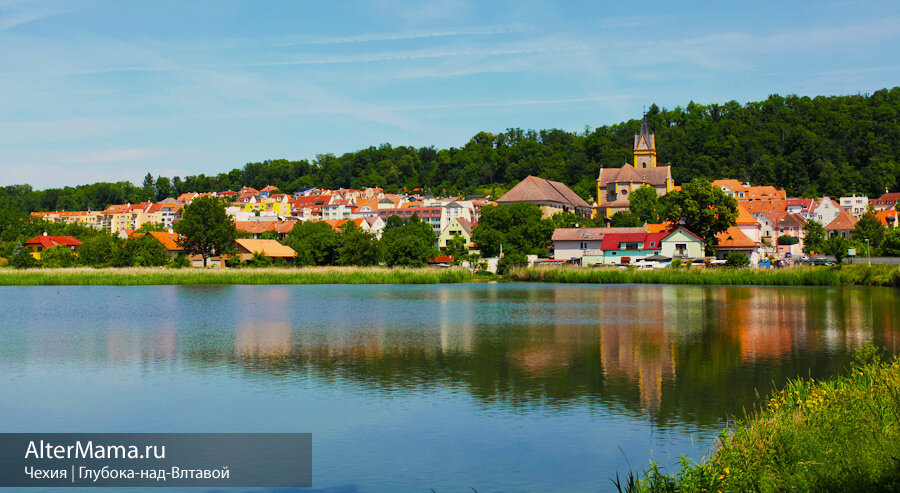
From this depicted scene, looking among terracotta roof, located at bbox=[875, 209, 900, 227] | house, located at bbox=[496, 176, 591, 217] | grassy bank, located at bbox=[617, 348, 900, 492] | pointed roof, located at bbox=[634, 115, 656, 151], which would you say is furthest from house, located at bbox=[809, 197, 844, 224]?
grassy bank, located at bbox=[617, 348, 900, 492]

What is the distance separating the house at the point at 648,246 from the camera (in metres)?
80.4

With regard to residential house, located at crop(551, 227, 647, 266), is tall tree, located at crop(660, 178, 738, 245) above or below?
above

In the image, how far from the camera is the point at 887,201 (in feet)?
504

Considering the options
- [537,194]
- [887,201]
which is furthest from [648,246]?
[887,201]

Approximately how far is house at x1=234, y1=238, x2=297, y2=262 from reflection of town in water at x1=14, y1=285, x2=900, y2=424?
160 ft

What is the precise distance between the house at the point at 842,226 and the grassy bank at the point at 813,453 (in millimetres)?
127078

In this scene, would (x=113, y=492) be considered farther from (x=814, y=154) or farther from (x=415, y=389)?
(x=814, y=154)

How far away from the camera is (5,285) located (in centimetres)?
6744

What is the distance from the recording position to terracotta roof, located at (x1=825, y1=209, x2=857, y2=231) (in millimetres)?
126312

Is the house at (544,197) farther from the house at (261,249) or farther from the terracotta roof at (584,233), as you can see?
the house at (261,249)

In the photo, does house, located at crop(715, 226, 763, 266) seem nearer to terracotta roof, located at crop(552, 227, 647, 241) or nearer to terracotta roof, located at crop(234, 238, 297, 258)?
terracotta roof, located at crop(552, 227, 647, 241)

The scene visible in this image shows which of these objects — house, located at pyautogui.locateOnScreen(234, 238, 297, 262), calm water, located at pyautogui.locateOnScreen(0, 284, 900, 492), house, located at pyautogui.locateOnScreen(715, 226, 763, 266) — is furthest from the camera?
house, located at pyautogui.locateOnScreen(234, 238, 297, 262)

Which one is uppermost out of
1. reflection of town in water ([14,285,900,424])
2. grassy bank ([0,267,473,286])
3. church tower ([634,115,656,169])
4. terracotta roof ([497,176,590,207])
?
church tower ([634,115,656,169])

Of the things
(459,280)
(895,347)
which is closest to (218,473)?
(895,347)
